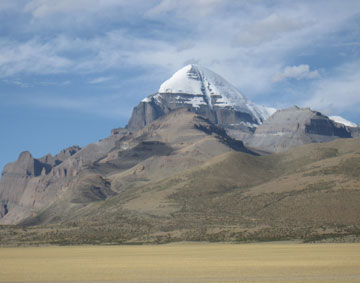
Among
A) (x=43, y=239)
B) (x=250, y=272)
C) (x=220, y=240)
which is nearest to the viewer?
(x=250, y=272)

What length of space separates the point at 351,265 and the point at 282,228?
104 meters

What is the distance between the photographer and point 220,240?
506ft

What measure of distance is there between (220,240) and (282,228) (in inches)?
990

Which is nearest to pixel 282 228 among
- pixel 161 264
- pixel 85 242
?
pixel 85 242

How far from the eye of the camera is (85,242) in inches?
6585

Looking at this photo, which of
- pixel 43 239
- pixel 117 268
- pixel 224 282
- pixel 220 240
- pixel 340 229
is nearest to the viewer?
pixel 224 282

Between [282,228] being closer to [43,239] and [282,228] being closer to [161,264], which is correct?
[43,239]

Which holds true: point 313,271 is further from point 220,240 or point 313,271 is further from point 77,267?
point 220,240

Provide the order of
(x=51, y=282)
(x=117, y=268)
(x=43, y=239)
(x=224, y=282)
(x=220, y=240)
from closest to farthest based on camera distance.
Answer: (x=224, y=282), (x=51, y=282), (x=117, y=268), (x=220, y=240), (x=43, y=239)

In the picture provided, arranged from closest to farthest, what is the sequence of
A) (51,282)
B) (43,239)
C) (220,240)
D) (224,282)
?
(224,282) < (51,282) < (220,240) < (43,239)

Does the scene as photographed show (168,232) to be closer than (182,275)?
No

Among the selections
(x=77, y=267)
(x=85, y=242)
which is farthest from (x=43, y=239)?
(x=77, y=267)

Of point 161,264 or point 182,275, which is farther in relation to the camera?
point 161,264

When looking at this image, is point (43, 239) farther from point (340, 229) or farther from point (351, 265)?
point (351, 265)
